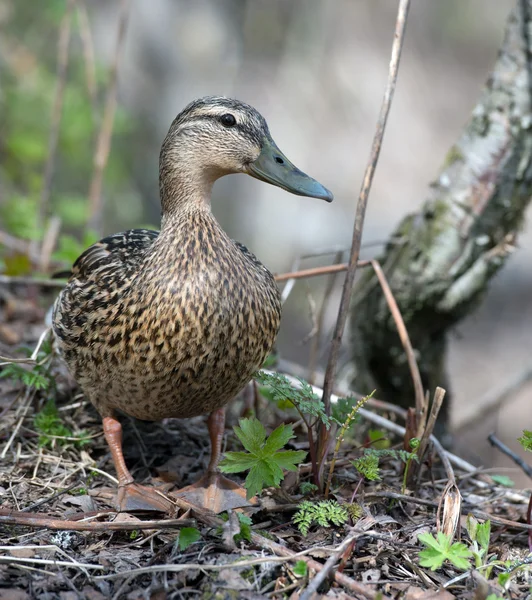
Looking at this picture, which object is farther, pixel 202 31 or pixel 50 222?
pixel 202 31

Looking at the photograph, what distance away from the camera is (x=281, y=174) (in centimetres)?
299

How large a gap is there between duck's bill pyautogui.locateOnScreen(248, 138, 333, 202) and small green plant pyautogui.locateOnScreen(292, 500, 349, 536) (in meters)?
1.21

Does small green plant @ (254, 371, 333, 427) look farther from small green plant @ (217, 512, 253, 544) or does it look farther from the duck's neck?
the duck's neck

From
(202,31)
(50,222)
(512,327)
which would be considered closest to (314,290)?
(512,327)

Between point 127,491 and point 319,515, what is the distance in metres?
0.84

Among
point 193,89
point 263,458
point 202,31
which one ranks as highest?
point 202,31

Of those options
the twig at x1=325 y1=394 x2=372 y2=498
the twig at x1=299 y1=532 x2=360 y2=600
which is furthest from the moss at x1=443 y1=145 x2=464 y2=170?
the twig at x1=299 y1=532 x2=360 y2=600

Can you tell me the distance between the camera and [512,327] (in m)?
10.8

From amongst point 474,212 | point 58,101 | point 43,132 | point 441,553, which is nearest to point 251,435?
point 441,553

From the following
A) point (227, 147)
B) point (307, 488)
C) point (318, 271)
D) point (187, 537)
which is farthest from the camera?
point (318, 271)

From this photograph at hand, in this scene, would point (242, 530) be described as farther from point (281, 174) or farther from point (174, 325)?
point (281, 174)

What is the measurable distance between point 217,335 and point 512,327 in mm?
8871

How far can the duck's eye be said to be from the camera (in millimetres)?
3031

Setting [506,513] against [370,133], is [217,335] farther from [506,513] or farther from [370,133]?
[370,133]
